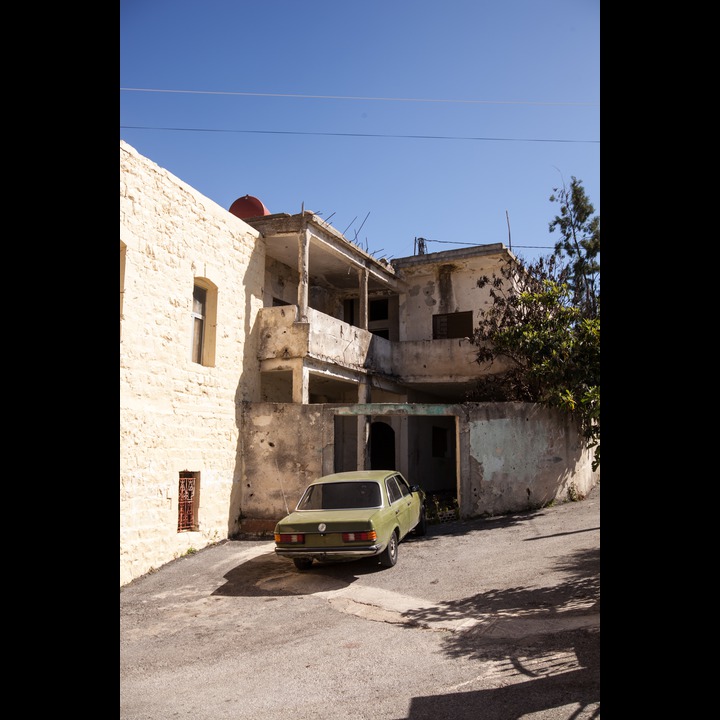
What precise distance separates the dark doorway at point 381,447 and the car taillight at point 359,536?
1190 centimetres

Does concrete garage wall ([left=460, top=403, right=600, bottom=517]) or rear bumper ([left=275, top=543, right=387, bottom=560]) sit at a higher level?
concrete garage wall ([left=460, top=403, right=600, bottom=517])

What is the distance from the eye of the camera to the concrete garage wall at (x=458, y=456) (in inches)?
574

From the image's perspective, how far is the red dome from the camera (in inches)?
752

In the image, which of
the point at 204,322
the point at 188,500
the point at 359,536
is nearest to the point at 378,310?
the point at 204,322

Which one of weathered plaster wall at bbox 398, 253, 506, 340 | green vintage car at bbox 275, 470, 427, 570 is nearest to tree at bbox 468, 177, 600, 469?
weathered plaster wall at bbox 398, 253, 506, 340

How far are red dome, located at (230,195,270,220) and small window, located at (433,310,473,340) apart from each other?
644cm

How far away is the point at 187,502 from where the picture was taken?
13.2 meters

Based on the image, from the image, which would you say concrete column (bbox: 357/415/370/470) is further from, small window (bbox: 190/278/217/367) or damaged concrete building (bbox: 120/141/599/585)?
small window (bbox: 190/278/217/367)

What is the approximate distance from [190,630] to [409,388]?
13.7 metres

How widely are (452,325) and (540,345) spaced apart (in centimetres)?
516

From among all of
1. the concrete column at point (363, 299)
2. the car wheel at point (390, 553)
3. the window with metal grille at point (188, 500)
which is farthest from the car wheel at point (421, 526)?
the concrete column at point (363, 299)
